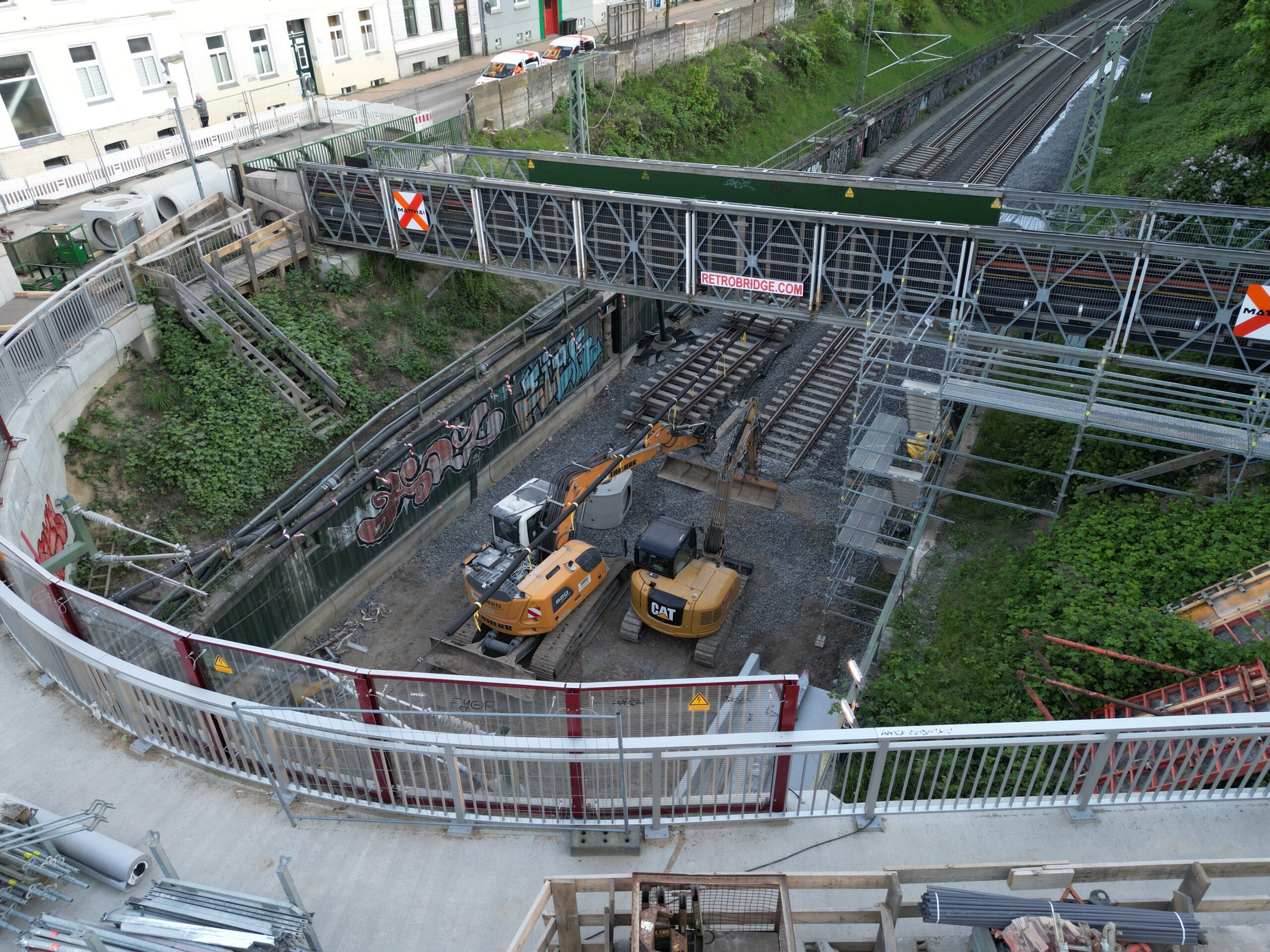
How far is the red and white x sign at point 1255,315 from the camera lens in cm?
1803

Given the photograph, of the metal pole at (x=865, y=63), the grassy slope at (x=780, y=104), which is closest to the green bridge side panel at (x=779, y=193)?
the grassy slope at (x=780, y=104)

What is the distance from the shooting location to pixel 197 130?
33.1 metres

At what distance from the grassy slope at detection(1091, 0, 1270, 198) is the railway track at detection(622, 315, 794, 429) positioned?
1409cm

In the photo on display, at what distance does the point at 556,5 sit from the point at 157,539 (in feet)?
155

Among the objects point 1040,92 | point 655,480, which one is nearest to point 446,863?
point 655,480

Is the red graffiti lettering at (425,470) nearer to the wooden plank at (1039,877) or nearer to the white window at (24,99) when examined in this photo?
the wooden plank at (1039,877)

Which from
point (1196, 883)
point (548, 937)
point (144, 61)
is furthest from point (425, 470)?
point (144, 61)

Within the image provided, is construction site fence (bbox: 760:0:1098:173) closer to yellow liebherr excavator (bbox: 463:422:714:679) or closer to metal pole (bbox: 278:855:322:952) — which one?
yellow liebherr excavator (bbox: 463:422:714:679)

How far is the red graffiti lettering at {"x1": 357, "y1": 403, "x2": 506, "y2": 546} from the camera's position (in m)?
22.1

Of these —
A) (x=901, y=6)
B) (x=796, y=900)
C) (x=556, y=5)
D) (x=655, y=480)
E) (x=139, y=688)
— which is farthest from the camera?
(x=901, y=6)

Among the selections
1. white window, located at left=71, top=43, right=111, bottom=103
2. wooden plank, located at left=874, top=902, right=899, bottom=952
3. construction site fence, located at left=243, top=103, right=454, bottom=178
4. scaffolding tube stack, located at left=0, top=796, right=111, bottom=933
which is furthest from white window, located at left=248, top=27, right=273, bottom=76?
wooden plank, located at left=874, top=902, right=899, bottom=952

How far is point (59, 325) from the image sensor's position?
19.4 metres

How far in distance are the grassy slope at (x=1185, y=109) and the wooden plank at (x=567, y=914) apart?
31881 millimetres

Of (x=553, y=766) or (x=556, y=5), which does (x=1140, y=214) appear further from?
(x=556, y=5)
